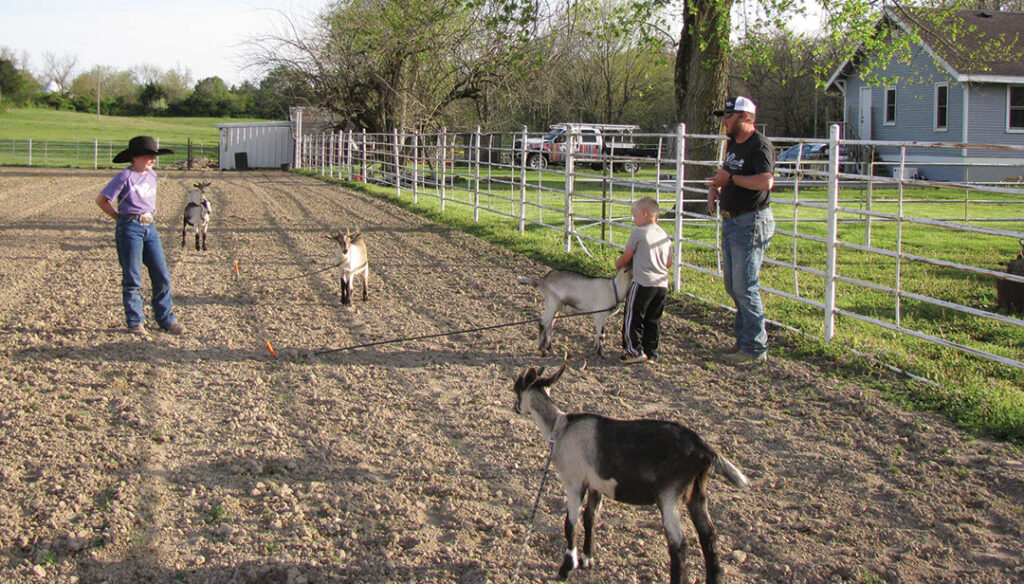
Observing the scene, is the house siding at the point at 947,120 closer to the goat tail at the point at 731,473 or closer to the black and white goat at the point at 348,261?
the black and white goat at the point at 348,261

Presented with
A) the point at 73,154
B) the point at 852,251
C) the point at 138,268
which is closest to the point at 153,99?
the point at 73,154

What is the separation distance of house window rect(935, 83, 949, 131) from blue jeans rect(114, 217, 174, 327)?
2862 cm

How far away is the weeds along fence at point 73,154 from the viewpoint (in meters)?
42.1

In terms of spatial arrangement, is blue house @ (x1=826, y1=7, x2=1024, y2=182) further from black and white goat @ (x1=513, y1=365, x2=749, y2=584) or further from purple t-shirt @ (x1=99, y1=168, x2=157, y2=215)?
black and white goat @ (x1=513, y1=365, x2=749, y2=584)

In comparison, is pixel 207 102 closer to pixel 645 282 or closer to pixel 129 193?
pixel 129 193

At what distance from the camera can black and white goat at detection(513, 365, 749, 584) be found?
136 inches

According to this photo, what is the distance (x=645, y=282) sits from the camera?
699 centimetres

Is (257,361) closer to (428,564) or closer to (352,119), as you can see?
(428,564)

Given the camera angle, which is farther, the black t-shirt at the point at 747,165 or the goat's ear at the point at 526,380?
the black t-shirt at the point at 747,165

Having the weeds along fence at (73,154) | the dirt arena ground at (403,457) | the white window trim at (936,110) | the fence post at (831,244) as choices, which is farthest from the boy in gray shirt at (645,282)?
the weeds along fence at (73,154)

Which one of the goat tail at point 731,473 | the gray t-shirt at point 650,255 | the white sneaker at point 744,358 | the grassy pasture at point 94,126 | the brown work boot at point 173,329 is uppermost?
the grassy pasture at point 94,126

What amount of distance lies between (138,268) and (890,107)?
3080cm

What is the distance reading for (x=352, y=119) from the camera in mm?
36562

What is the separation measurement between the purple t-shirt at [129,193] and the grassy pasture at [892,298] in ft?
16.9
